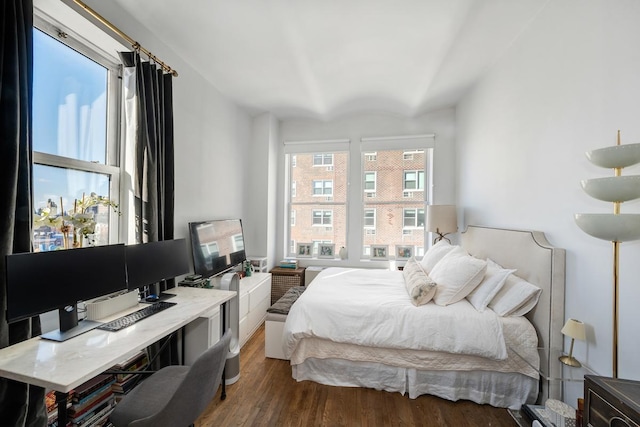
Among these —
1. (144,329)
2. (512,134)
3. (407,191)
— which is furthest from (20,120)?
(407,191)

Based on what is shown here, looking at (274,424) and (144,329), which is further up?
(144,329)

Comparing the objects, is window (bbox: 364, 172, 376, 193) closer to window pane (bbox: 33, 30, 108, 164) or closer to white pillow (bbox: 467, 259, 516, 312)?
white pillow (bbox: 467, 259, 516, 312)

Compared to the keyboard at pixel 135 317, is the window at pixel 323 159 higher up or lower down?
higher up

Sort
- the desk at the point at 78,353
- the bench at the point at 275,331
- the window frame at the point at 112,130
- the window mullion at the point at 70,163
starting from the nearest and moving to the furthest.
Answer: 1. the desk at the point at 78,353
2. the window mullion at the point at 70,163
3. the window frame at the point at 112,130
4. the bench at the point at 275,331

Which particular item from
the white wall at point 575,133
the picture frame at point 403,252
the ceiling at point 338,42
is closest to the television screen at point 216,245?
the ceiling at point 338,42

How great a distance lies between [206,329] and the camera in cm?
194

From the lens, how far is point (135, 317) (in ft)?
4.96

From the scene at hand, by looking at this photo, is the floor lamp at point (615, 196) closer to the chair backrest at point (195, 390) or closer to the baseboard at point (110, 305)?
the chair backrest at point (195, 390)

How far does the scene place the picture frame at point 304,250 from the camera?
4.17 m

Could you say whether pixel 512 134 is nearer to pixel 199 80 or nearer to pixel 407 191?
pixel 407 191

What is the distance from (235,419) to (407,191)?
3.43 metres

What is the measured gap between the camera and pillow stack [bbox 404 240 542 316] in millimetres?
1823

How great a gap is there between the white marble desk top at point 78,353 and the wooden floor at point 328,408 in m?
0.81

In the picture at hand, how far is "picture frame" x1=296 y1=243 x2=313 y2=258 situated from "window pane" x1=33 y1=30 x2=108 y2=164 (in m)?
2.81
